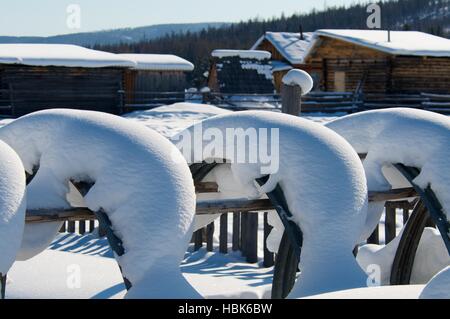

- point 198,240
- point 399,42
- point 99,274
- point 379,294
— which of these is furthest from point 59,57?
point 379,294

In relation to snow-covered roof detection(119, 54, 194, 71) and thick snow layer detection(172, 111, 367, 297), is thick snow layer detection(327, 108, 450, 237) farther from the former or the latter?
snow-covered roof detection(119, 54, 194, 71)

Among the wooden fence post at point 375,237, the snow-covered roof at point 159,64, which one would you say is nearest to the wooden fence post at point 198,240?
the wooden fence post at point 375,237

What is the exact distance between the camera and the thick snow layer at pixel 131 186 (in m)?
3.49

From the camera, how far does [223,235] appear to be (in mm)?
8570

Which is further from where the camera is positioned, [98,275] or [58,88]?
[58,88]

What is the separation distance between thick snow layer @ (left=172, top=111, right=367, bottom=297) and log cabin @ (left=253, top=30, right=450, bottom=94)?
21451 mm

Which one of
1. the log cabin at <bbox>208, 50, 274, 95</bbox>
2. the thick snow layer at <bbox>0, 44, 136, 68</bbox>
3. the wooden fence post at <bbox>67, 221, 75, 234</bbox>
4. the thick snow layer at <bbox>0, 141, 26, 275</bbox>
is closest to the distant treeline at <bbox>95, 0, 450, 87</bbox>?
the log cabin at <bbox>208, 50, 274, 95</bbox>

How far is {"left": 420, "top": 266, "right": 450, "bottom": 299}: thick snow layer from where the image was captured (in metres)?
2.58

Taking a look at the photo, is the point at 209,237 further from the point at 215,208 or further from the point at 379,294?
the point at 379,294

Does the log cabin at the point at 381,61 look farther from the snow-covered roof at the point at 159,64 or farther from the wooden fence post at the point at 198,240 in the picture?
the wooden fence post at the point at 198,240

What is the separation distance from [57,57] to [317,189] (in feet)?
65.9

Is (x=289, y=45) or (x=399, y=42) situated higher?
(x=289, y=45)

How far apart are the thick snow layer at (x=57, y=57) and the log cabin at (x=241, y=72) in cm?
965
